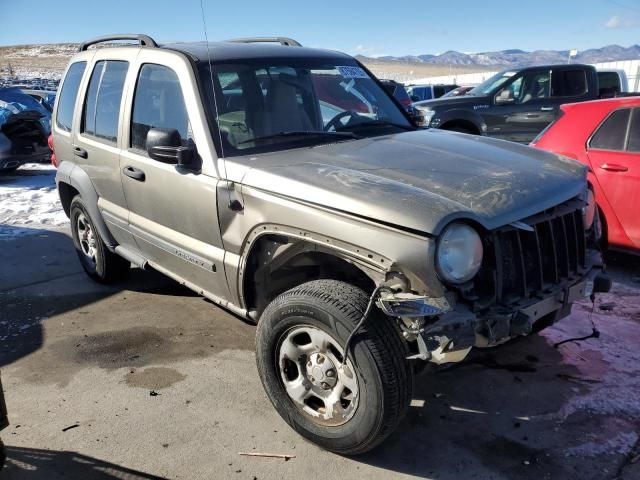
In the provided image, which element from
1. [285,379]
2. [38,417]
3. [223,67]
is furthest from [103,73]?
[285,379]

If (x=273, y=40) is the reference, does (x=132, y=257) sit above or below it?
below

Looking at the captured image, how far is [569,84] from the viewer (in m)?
10.5

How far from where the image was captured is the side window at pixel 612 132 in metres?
5.05

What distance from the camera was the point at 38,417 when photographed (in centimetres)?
321

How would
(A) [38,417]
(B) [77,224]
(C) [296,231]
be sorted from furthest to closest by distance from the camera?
(B) [77,224] < (A) [38,417] < (C) [296,231]

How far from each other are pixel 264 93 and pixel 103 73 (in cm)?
169

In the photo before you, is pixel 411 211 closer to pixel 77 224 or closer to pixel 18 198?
pixel 77 224

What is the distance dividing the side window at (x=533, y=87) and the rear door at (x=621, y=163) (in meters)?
5.63

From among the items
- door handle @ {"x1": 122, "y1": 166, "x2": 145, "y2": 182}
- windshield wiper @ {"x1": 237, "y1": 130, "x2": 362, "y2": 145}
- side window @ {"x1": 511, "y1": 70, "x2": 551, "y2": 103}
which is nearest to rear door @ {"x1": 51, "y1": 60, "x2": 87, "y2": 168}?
door handle @ {"x1": 122, "y1": 166, "x2": 145, "y2": 182}

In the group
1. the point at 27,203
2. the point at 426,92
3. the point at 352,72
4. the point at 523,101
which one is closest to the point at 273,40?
the point at 352,72

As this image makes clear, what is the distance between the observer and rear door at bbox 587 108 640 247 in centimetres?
482

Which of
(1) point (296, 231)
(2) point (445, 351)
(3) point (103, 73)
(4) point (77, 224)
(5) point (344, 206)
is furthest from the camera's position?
(4) point (77, 224)

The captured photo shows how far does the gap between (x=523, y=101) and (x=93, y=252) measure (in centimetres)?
839

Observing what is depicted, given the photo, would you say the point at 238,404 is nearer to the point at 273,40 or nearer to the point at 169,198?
the point at 169,198
